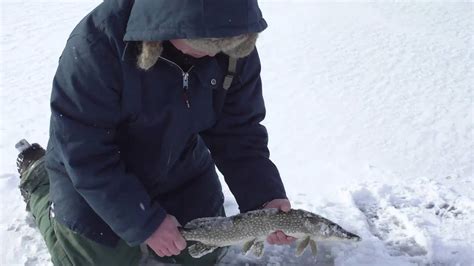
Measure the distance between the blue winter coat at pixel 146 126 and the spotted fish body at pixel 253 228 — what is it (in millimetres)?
187

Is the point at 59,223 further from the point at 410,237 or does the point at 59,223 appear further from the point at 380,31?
the point at 380,31

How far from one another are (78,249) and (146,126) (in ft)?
2.03

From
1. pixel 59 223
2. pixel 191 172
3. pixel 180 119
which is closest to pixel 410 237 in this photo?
pixel 191 172

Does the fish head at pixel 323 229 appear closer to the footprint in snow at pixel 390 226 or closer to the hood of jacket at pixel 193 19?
the footprint in snow at pixel 390 226

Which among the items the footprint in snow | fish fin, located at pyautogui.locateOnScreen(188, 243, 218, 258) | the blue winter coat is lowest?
the footprint in snow

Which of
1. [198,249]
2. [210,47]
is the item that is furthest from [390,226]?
[210,47]

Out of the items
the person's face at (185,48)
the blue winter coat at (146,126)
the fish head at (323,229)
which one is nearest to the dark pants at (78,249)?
the blue winter coat at (146,126)

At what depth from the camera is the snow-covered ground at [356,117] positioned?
2.72m

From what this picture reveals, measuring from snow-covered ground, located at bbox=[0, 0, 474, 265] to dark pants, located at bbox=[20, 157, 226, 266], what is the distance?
5.0 inches

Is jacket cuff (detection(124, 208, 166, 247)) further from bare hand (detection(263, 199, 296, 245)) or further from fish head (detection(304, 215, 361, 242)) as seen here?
fish head (detection(304, 215, 361, 242))

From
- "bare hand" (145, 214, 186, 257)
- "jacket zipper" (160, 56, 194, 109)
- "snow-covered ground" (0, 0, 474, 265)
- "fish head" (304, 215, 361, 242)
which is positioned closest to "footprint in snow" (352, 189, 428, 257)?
"snow-covered ground" (0, 0, 474, 265)

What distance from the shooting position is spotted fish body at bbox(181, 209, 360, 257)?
227 cm

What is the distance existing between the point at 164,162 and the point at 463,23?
394 cm

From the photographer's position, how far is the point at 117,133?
2.34 metres
